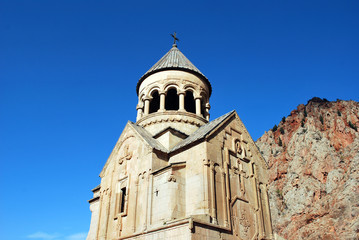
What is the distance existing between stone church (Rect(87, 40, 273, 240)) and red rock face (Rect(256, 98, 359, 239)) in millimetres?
41690

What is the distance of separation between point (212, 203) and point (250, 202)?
108 inches

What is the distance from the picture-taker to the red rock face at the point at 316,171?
51250 mm

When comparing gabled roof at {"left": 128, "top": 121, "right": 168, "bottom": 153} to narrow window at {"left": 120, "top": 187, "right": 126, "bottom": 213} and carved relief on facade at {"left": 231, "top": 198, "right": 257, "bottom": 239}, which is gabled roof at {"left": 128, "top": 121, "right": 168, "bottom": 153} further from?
carved relief on facade at {"left": 231, "top": 198, "right": 257, "bottom": 239}

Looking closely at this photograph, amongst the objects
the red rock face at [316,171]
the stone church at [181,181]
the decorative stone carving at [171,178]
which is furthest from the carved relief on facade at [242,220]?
the red rock face at [316,171]

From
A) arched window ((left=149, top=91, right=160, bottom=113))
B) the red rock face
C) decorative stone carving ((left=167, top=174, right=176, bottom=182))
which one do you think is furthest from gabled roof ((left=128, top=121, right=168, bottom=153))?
the red rock face

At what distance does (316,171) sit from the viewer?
205 feet

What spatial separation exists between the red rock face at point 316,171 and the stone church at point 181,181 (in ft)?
137

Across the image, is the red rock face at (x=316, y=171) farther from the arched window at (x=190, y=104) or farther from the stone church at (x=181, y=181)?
the stone church at (x=181, y=181)

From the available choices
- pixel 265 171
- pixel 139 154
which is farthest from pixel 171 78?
pixel 265 171

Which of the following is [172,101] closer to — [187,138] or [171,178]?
[187,138]

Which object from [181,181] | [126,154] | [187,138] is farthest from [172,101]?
[181,181]

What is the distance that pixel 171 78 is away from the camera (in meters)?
16.9

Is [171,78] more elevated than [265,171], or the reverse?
[171,78]

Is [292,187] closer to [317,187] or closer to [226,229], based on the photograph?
[317,187]
